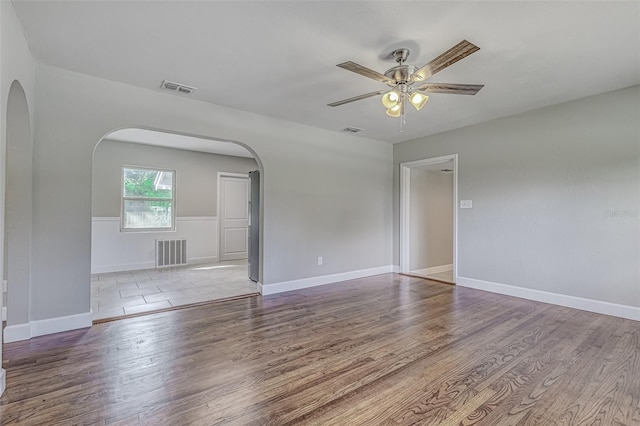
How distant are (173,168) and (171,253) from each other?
1855 mm

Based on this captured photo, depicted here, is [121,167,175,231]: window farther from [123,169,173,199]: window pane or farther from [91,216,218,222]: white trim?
[91,216,218,222]: white trim

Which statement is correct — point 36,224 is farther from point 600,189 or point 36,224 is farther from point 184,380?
point 600,189

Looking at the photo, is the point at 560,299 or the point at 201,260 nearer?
the point at 560,299

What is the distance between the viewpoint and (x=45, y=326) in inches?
108

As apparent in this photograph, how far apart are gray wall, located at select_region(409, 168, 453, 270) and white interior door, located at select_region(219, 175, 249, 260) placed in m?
4.02

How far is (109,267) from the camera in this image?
223 inches

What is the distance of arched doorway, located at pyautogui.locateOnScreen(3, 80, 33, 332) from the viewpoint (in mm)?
2592

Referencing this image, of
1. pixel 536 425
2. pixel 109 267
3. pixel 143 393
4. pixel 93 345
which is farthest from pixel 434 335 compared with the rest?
pixel 109 267

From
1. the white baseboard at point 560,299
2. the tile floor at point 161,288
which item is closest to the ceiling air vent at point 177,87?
the tile floor at point 161,288

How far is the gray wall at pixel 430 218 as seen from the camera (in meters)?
5.78

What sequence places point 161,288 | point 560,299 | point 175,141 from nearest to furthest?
point 560,299 → point 161,288 → point 175,141

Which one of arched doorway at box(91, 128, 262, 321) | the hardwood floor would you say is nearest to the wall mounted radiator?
arched doorway at box(91, 128, 262, 321)

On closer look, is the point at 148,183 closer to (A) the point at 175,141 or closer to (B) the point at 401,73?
(A) the point at 175,141

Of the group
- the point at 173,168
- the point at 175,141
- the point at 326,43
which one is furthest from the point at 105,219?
the point at 326,43
